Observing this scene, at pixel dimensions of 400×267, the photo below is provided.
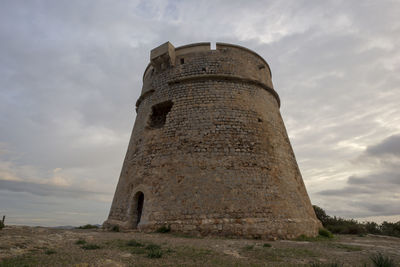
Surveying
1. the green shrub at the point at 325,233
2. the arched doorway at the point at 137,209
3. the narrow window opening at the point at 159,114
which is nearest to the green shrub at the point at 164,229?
the arched doorway at the point at 137,209

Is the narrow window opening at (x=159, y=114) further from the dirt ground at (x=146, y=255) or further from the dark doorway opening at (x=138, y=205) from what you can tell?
the dirt ground at (x=146, y=255)

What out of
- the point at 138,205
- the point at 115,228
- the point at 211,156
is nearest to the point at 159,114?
the point at 211,156

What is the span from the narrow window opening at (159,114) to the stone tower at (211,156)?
0.16 feet

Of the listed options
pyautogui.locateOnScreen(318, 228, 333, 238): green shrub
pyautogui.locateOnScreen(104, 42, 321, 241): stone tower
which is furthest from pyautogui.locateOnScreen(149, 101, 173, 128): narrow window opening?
pyautogui.locateOnScreen(318, 228, 333, 238): green shrub

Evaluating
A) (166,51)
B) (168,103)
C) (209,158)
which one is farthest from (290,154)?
(166,51)

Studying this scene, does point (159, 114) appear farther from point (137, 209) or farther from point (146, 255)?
point (146, 255)

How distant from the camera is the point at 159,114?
39.1ft

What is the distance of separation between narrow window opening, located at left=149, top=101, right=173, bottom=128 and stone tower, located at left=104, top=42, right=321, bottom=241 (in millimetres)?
48

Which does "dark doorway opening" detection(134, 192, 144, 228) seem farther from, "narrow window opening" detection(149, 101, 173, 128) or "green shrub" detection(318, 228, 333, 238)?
"green shrub" detection(318, 228, 333, 238)

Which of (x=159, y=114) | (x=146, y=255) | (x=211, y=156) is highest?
(x=159, y=114)

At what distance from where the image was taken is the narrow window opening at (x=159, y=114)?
11.5 metres

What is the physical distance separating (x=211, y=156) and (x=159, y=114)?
4.03 meters

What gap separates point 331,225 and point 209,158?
10.5 metres

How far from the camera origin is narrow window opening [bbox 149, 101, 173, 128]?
11.5 meters
